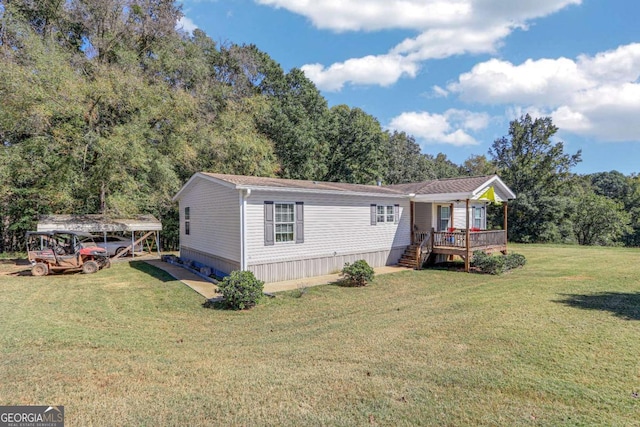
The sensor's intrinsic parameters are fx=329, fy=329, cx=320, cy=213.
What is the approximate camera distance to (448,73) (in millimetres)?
19969

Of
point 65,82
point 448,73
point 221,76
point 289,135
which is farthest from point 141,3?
point 448,73

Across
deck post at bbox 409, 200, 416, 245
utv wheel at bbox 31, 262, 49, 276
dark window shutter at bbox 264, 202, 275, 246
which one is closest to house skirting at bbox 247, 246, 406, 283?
dark window shutter at bbox 264, 202, 275, 246

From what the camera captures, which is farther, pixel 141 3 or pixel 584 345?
pixel 141 3

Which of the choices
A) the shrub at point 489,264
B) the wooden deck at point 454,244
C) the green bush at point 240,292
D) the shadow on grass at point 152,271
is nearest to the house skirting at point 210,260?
the shadow on grass at point 152,271

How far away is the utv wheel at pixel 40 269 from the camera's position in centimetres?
1163

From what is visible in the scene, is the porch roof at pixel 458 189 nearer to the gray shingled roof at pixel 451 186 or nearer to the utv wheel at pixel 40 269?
the gray shingled roof at pixel 451 186

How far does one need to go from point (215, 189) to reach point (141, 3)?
17.0 m

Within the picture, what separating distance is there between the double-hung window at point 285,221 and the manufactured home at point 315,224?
0.11ft

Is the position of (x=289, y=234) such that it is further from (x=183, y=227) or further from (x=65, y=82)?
(x=65, y=82)

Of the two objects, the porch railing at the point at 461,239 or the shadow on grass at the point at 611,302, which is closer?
the shadow on grass at the point at 611,302

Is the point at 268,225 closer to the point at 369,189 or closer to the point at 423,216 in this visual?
the point at 369,189

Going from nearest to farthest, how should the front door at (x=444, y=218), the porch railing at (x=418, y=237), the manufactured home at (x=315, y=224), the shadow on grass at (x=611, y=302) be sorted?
the shadow on grass at (x=611, y=302)
the manufactured home at (x=315, y=224)
the porch railing at (x=418, y=237)
the front door at (x=444, y=218)

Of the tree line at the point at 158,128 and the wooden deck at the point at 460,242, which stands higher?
the tree line at the point at 158,128

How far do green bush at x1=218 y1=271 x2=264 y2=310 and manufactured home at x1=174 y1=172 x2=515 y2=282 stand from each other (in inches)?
76.5
